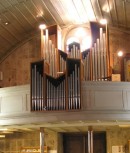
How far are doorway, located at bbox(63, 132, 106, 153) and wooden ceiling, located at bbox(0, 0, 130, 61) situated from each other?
4.50 m

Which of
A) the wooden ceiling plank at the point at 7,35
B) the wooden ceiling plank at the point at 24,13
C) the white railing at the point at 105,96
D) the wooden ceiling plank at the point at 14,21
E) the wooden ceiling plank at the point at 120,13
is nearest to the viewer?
the white railing at the point at 105,96

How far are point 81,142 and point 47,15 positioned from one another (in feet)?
18.2

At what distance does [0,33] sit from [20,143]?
4486 millimetres

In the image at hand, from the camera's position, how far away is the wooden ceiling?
11.8 m

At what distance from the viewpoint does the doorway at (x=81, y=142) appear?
47.0ft

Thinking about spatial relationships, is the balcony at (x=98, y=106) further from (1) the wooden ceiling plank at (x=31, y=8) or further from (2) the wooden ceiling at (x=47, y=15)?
(1) the wooden ceiling plank at (x=31, y=8)

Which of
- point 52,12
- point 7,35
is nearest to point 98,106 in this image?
point 52,12

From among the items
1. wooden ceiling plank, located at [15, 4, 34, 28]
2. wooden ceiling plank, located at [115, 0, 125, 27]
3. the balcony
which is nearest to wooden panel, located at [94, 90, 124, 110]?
the balcony

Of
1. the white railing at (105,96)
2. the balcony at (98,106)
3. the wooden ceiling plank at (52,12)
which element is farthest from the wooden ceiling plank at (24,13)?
the white railing at (105,96)

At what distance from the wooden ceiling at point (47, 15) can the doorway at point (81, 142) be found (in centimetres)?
450

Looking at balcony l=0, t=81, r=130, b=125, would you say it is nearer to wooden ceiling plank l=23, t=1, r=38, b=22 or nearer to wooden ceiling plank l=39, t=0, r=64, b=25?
wooden ceiling plank l=39, t=0, r=64, b=25

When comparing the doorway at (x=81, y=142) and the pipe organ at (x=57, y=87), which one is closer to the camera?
the pipe organ at (x=57, y=87)

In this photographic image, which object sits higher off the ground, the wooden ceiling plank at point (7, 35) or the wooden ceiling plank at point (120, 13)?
the wooden ceiling plank at point (120, 13)

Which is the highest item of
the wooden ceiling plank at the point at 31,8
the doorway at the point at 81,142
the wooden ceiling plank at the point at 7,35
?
the wooden ceiling plank at the point at 31,8
